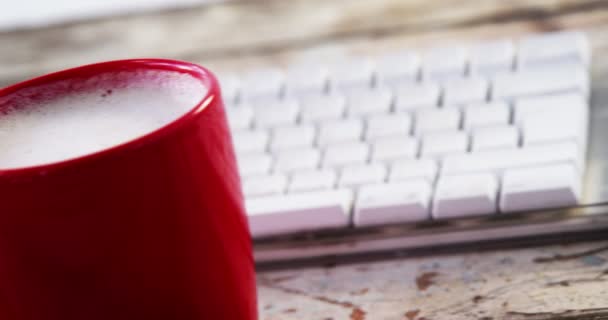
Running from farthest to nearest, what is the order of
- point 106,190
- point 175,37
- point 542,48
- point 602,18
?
1. point 175,37
2. point 602,18
3. point 542,48
4. point 106,190

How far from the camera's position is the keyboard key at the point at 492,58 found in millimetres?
494

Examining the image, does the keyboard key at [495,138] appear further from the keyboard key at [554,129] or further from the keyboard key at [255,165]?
the keyboard key at [255,165]

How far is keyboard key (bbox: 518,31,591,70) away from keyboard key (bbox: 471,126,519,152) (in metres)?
0.07

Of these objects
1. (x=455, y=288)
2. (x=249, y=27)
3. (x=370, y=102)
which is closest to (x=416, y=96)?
(x=370, y=102)

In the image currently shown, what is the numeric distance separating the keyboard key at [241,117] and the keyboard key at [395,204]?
0.12 meters

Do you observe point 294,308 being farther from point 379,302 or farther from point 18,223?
point 18,223

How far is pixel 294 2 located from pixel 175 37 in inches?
4.1

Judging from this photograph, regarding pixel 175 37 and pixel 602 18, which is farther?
pixel 175 37

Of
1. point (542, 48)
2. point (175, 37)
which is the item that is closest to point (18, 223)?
point (542, 48)

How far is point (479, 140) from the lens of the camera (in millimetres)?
434

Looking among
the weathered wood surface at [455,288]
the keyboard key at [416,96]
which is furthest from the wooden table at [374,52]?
the keyboard key at [416,96]

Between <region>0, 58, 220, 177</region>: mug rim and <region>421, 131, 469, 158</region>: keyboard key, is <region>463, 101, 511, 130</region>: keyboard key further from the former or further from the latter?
<region>0, 58, 220, 177</region>: mug rim

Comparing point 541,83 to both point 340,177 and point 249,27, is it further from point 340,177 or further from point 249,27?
point 249,27

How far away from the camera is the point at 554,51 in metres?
0.49
